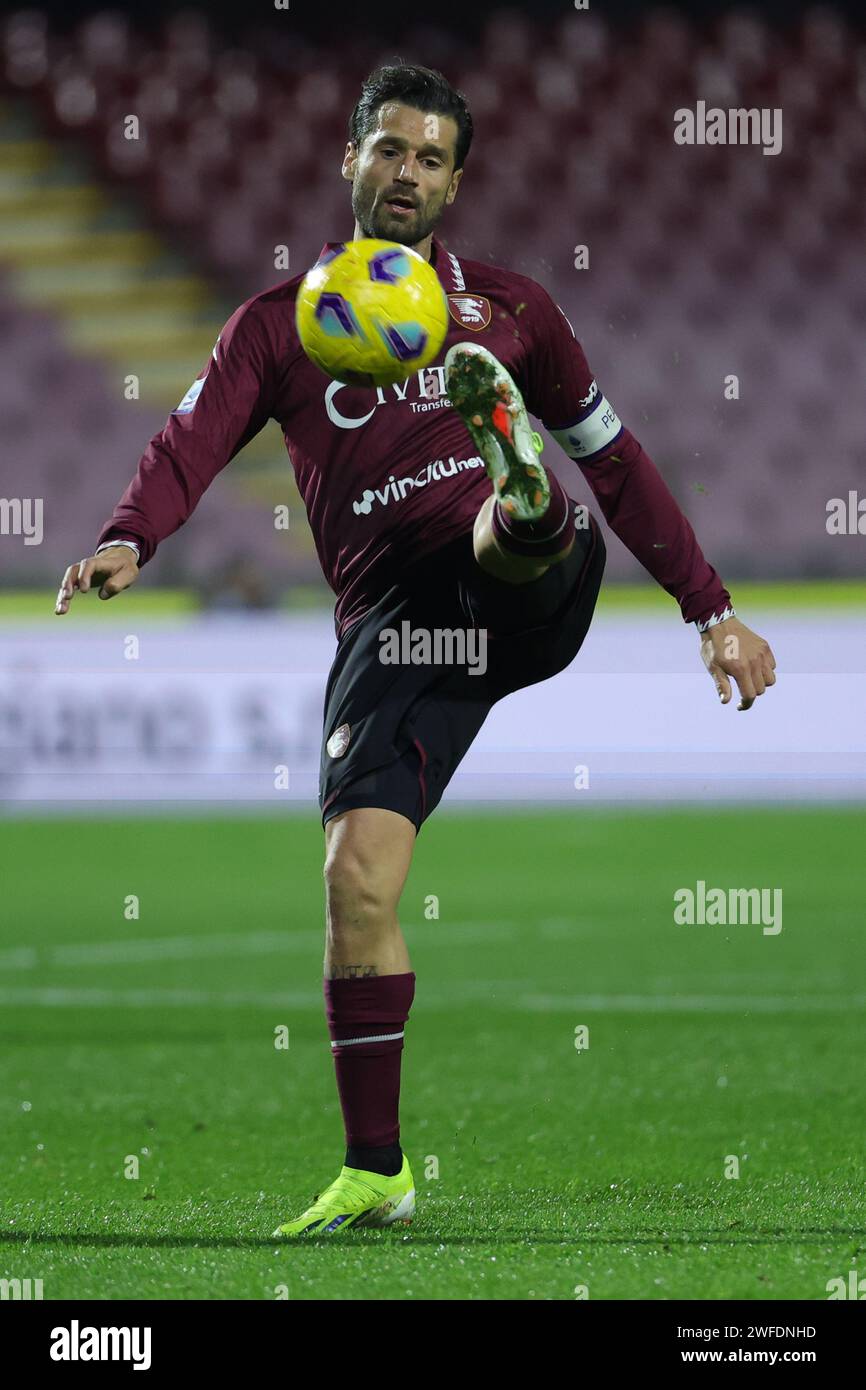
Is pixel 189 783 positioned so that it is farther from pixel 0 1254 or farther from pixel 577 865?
pixel 0 1254

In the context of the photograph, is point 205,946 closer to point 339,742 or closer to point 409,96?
point 339,742

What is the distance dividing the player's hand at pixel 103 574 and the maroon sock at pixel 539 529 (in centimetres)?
62

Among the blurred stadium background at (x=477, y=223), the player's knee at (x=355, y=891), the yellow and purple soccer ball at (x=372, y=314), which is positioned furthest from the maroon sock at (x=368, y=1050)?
the blurred stadium background at (x=477, y=223)

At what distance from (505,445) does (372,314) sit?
31cm

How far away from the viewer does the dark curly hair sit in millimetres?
3549

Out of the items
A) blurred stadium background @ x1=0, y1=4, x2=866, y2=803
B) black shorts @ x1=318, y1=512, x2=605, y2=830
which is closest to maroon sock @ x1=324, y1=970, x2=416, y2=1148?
black shorts @ x1=318, y1=512, x2=605, y2=830

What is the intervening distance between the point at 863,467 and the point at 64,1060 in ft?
33.4

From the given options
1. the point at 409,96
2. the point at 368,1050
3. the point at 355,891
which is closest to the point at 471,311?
the point at 409,96

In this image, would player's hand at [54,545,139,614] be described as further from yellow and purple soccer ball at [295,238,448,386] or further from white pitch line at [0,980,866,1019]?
white pitch line at [0,980,866,1019]

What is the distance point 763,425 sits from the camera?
1458 cm

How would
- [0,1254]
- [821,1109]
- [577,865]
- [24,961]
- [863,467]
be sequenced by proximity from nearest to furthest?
[0,1254]
[821,1109]
[24,961]
[577,865]
[863,467]

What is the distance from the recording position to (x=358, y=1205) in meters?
3.26

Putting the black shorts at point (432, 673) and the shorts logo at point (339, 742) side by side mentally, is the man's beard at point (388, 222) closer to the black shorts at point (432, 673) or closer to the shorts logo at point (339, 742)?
the black shorts at point (432, 673)

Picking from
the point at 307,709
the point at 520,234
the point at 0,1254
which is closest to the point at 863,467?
the point at 520,234
